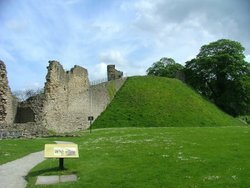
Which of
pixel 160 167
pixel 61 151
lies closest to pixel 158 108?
pixel 61 151

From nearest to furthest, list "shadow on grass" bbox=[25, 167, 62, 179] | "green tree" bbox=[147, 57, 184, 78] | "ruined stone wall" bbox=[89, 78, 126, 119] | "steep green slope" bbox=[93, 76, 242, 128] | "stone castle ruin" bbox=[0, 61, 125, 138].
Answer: "shadow on grass" bbox=[25, 167, 62, 179] < "stone castle ruin" bbox=[0, 61, 125, 138] < "steep green slope" bbox=[93, 76, 242, 128] < "ruined stone wall" bbox=[89, 78, 126, 119] < "green tree" bbox=[147, 57, 184, 78]

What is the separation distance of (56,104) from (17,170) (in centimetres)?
2713

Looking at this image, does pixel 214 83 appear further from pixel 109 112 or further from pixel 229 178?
pixel 229 178

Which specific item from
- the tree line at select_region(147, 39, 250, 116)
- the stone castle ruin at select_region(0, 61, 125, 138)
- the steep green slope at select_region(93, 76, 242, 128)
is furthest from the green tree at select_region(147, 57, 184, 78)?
the stone castle ruin at select_region(0, 61, 125, 138)

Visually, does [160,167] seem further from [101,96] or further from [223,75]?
[223,75]

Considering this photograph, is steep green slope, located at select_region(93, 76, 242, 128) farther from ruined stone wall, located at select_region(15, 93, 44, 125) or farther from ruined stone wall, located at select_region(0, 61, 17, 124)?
ruined stone wall, located at select_region(0, 61, 17, 124)

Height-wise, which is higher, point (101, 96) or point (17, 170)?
point (101, 96)

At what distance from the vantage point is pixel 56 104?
4397 cm

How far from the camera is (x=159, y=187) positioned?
41.5 ft

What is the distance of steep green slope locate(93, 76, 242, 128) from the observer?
52938 millimetres

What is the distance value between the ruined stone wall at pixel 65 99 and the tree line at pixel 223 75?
28.5m

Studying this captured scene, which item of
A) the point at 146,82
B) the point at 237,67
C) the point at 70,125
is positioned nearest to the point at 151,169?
the point at 70,125

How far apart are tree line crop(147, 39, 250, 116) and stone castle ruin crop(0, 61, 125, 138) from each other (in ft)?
81.3

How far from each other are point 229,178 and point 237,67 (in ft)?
199
